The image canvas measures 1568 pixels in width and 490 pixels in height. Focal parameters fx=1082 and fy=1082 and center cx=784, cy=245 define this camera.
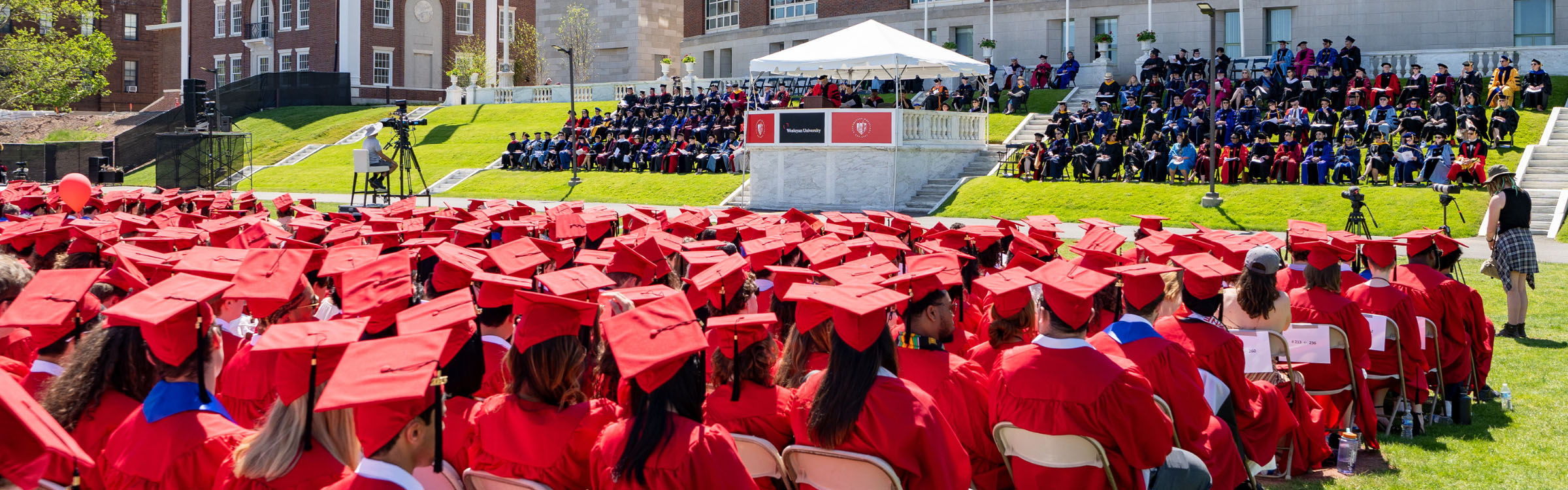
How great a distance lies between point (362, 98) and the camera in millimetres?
52469

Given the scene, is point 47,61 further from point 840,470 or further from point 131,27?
point 840,470

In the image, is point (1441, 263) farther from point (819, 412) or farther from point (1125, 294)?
point (819, 412)

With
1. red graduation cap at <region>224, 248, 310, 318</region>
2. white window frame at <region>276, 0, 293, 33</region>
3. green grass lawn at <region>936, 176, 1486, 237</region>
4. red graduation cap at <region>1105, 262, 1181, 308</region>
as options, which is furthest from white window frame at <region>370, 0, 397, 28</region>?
red graduation cap at <region>1105, 262, 1181, 308</region>

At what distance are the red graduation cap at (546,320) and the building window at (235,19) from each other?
203ft

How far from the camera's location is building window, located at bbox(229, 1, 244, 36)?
57.8 meters

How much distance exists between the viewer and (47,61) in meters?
48.9

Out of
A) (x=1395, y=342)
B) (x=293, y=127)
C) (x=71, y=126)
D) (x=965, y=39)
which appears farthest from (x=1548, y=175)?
→ (x=71, y=126)

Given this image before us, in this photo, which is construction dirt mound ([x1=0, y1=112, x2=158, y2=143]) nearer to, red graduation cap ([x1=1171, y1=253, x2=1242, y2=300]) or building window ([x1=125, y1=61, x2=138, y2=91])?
building window ([x1=125, y1=61, x2=138, y2=91])

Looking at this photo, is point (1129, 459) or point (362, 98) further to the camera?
point (362, 98)

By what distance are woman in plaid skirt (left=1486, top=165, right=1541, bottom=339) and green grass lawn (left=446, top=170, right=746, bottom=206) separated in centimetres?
1854

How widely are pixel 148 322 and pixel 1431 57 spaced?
33.4 m

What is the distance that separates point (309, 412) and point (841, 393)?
1.55 m

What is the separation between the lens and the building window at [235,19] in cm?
5784

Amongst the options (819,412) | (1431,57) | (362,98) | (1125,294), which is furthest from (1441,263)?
(362,98)
